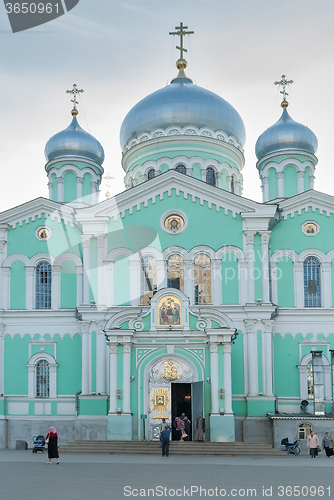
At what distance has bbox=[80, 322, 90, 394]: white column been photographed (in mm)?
24141

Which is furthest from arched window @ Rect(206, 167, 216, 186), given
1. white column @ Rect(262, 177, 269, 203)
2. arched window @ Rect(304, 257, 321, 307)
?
arched window @ Rect(304, 257, 321, 307)

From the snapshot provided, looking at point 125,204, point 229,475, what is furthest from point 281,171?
point 229,475

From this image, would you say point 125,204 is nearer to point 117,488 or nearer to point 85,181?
point 85,181

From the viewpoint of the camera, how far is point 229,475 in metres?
14.9

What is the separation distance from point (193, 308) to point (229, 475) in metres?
9.24

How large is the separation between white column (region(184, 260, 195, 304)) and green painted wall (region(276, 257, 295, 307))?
327 centimetres

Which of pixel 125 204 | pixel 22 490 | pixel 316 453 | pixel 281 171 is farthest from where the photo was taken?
pixel 281 171

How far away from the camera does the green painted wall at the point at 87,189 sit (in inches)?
1214

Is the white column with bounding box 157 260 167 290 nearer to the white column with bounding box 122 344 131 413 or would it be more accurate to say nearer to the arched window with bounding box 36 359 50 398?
the white column with bounding box 122 344 131 413

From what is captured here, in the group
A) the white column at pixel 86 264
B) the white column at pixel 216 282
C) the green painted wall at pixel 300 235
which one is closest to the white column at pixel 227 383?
the white column at pixel 216 282

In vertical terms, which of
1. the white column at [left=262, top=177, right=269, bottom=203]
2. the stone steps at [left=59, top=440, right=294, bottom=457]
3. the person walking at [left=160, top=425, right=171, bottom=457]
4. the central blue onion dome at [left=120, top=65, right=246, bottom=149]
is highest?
the central blue onion dome at [left=120, top=65, right=246, bottom=149]

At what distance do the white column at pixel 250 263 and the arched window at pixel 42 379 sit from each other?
320 inches

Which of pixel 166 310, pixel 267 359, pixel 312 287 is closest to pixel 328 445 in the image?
pixel 267 359

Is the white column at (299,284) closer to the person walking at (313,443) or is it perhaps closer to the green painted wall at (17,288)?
the person walking at (313,443)
